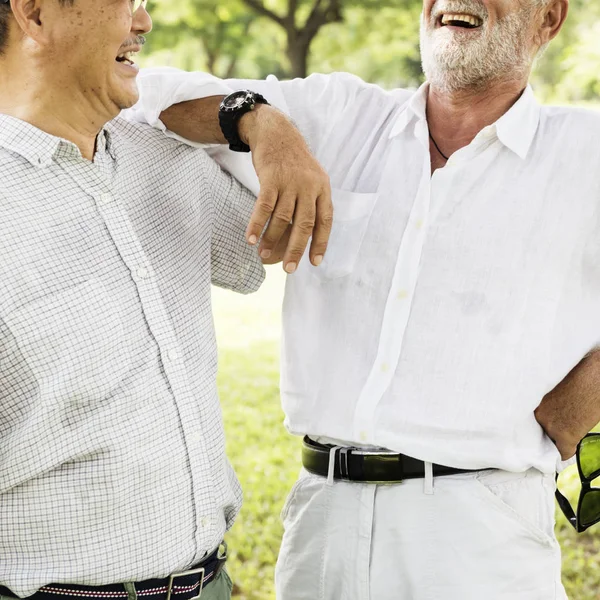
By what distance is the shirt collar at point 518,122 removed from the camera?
2445mm

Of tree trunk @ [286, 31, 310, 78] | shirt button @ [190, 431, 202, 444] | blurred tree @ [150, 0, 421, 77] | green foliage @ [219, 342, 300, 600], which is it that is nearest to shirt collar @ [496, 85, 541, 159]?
shirt button @ [190, 431, 202, 444]

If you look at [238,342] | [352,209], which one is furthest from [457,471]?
[238,342]

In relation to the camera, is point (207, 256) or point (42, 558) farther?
point (207, 256)

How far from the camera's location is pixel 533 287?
2383 mm

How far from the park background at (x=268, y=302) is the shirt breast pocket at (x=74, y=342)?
202 centimetres

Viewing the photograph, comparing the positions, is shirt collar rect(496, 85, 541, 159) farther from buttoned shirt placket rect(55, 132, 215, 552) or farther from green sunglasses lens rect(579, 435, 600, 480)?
buttoned shirt placket rect(55, 132, 215, 552)

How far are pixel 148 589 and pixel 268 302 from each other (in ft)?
32.5

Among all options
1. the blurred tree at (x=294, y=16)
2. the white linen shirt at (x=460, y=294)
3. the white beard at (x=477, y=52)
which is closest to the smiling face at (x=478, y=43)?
the white beard at (x=477, y=52)

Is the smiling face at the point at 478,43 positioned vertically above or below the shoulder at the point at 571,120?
above

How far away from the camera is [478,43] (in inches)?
98.6

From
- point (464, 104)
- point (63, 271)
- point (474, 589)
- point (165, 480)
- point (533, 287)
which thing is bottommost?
point (474, 589)

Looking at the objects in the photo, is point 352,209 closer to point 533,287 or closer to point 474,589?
point 533,287

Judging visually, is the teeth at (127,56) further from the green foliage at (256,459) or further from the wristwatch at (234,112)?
the green foliage at (256,459)

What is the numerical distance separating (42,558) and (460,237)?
130 centimetres
